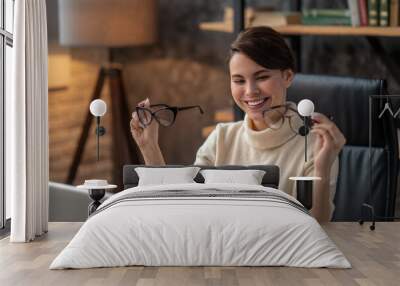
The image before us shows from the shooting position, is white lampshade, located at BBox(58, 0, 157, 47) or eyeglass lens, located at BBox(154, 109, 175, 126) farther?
white lampshade, located at BBox(58, 0, 157, 47)

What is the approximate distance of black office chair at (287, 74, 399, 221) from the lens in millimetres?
5055

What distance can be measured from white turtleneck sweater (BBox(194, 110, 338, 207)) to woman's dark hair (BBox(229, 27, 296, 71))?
0.36 m

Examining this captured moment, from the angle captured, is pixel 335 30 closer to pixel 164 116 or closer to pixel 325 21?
pixel 325 21

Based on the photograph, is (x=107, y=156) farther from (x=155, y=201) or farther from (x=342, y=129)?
(x=155, y=201)

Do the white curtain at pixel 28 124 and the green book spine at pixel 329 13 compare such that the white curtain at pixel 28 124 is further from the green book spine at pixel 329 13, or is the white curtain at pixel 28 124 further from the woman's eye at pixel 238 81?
the green book spine at pixel 329 13

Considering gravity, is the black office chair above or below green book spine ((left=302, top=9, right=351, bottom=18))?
below

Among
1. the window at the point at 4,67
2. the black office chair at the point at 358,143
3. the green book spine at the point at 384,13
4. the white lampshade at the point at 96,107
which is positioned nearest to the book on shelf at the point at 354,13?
the green book spine at the point at 384,13

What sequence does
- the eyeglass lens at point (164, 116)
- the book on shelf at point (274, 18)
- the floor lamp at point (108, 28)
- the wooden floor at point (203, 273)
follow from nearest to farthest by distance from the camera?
the wooden floor at point (203, 273)
the eyeglass lens at point (164, 116)
the book on shelf at point (274, 18)
the floor lamp at point (108, 28)

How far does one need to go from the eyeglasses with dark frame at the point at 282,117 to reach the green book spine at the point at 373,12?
1.06 metres

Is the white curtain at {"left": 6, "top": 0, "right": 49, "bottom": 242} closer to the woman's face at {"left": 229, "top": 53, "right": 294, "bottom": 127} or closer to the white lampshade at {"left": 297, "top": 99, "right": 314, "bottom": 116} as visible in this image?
the woman's face at {"left": 229, "top": 53, "right": 294, "bottom": 127}

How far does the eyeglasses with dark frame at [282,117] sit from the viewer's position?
520cm

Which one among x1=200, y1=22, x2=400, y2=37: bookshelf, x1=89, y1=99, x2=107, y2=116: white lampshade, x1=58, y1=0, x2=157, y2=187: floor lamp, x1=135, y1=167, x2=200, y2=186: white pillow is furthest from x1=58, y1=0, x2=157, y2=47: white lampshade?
x1=135, y1=167, x2=200, y2=186: white pillow

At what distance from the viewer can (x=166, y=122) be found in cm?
530

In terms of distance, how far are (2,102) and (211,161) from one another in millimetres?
1306
